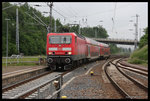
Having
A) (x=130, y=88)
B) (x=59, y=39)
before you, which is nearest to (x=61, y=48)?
(x=59, y=39)

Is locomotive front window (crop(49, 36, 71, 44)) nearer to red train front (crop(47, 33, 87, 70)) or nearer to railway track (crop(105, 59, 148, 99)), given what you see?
red train front (crop(47, 33, 87, 70))

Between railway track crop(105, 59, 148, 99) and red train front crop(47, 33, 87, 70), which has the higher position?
red train front crop(47, 33, 87, 70)

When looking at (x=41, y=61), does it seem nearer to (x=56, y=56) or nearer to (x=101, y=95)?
(x=56, y=56)

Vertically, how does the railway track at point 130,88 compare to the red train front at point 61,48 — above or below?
below

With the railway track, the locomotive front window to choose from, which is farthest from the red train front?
the railway track

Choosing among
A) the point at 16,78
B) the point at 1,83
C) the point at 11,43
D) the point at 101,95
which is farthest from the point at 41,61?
the point at 11,43

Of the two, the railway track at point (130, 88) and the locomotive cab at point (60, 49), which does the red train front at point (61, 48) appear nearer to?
the locomotive cab at point (60, 49)

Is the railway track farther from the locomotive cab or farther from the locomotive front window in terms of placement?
the locomotive front window

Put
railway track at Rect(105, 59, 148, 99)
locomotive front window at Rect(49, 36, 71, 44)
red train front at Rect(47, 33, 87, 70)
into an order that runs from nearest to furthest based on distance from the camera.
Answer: railway track at Rect(105, 59, 148, 99) → red train front at Rect(47, 33, 87, 70) → locomotive front window at Rect(49, 36, 71, 44)

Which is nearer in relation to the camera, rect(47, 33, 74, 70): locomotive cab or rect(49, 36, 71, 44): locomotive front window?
rect(47, 33, 74, 70): locomotive cab

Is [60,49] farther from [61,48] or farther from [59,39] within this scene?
[59,39]

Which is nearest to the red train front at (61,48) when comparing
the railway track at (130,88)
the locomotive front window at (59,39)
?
the locomotive front window at (59,39)

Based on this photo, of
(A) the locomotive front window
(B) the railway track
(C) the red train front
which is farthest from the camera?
(A) the locomotive front window

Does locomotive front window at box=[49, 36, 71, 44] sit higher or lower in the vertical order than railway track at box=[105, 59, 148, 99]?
higher
